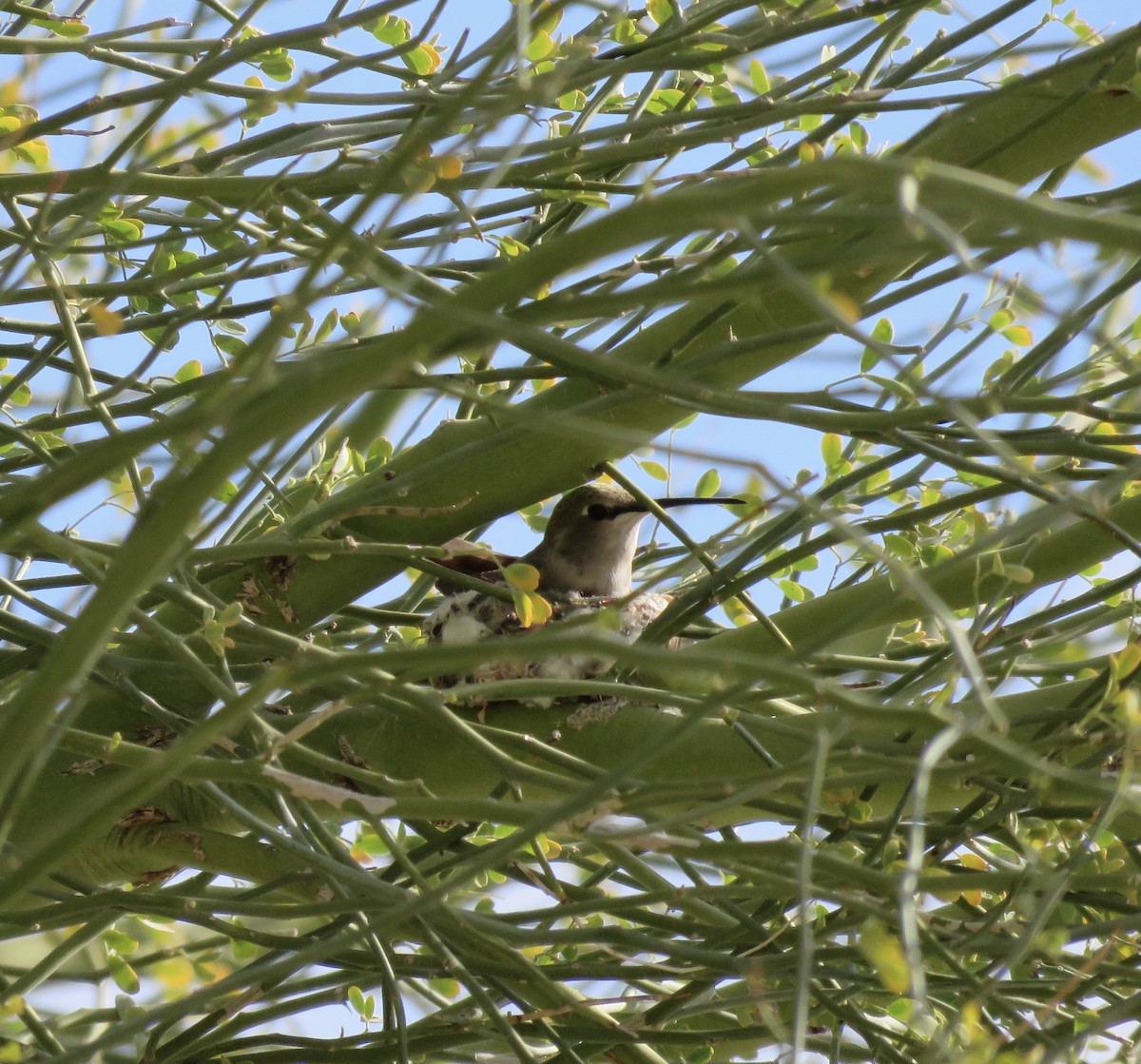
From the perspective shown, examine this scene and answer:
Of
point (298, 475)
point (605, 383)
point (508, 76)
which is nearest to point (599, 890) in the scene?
point (605, 383)

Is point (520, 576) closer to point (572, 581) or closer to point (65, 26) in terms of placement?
point (65, 26)

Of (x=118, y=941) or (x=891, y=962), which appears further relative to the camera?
(x=118, y=941)

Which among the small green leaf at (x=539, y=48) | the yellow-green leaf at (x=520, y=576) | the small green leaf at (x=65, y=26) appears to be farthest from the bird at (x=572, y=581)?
the small green leaf at (x=65, y=26)

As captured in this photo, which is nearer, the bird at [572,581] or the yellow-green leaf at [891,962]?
the yellow-green leaf at [891,962]

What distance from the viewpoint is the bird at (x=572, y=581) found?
2.49 metres

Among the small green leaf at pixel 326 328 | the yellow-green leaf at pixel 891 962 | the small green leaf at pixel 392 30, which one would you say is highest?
the small green leaf at pixel 392 30

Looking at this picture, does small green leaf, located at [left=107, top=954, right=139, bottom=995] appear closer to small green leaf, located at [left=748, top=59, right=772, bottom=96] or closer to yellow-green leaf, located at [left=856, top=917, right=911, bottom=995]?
yellow-green leaf, located at [left=856, top=917, right=911, bottom=995]

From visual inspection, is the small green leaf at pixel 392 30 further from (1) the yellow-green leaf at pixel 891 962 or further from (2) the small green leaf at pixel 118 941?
(1) the yellow-green leaf at pixel 891 962

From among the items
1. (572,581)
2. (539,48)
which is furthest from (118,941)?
(539,48)

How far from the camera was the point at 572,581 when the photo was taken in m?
3.16

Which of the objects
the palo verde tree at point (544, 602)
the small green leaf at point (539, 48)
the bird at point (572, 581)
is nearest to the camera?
the palo verde tree at point (544, 602)

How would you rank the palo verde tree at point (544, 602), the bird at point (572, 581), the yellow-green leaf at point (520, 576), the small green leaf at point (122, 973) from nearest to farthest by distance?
the palo verde tree at point (544, 602) → the yellow-green leaf at point (520, 576) → the small green leaf at point (122, 973) → the bird at point (572, 581)

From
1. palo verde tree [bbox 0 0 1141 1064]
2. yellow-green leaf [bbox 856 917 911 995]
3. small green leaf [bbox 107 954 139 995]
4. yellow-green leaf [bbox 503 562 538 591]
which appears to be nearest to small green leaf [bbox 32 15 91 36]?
palo verde tree [bbox 0 0 1141 1064]

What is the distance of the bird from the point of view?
2488 millimetres
